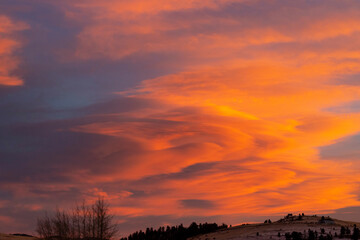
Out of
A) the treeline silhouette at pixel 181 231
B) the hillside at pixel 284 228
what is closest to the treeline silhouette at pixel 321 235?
the hillside at pixel 284 228

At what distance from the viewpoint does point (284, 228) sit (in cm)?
7469

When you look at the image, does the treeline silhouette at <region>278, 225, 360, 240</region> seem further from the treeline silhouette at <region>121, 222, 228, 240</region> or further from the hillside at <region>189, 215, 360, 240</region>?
the treeline silhouette at <region>121, 222, 228, 240</region>

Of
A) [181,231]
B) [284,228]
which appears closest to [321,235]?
[284,228]

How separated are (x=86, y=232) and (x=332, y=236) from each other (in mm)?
55896

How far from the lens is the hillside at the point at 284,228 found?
70.4 metres

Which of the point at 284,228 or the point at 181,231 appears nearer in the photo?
the point at 284,228

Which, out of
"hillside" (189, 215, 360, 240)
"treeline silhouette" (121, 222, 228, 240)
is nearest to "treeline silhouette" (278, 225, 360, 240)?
"hillside" (189, 215, 360, 240)

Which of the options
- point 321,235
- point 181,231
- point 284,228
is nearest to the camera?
point 321,235

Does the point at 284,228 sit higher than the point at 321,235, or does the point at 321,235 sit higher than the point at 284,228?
the point at 284,228

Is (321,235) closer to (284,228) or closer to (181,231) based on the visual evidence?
(284,228)

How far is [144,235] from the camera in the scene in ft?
360

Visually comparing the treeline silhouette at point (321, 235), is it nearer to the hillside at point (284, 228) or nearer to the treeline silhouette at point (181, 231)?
the hillside at point (284, 228)

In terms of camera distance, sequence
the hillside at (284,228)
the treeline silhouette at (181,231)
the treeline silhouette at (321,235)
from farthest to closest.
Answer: the treeline silhouette at (181,231) < the hillside at (284,228) < the treeline silhouette at (321,235)

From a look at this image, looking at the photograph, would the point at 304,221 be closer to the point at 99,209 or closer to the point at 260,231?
the point at 260,231
